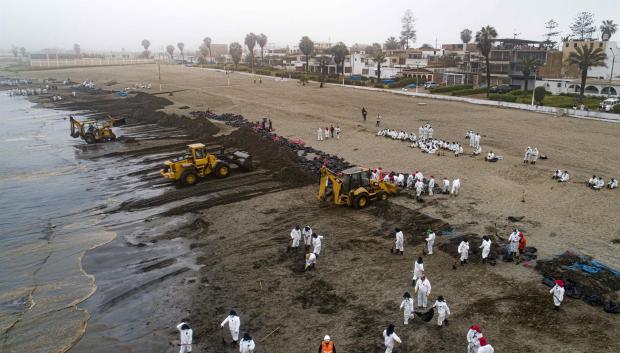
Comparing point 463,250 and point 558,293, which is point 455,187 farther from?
point 558,293

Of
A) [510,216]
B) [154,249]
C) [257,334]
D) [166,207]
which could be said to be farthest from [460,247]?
[166,207]

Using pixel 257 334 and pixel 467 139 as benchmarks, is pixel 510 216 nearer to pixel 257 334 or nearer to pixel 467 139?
pixel 257 334

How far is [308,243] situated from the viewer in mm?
15391

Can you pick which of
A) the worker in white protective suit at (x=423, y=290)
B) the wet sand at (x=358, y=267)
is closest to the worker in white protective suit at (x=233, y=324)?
the wet sand at (x=358, y=267)

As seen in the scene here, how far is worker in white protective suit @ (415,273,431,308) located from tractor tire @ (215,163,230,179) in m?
14.8

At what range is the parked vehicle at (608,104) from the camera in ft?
132

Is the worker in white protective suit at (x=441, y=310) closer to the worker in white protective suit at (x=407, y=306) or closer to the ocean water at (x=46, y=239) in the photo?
the worker in white protective suit at (x=407, y=306)

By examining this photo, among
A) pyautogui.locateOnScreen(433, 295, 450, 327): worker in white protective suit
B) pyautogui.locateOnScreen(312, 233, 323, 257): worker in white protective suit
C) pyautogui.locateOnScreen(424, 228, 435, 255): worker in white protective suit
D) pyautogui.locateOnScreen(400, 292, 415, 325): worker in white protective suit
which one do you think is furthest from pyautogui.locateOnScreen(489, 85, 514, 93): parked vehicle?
pyautogui.locateOnScreen(400, 292, 415, 325): worker in white protective suit

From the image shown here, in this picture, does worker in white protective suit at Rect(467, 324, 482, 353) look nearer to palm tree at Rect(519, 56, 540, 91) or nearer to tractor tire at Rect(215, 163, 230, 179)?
tractor tire at Rect(215, 163, 230, 179)

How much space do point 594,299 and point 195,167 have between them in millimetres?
18112

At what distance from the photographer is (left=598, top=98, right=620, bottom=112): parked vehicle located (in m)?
40.3

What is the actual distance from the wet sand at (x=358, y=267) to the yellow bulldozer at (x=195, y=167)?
106 cm

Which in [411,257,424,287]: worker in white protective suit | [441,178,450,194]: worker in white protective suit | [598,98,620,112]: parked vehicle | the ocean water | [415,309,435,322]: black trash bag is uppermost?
[598,98,620,112]: parked vehicle

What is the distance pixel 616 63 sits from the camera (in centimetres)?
6262
